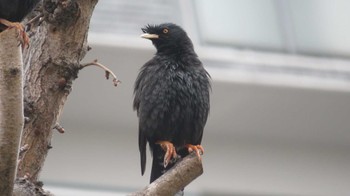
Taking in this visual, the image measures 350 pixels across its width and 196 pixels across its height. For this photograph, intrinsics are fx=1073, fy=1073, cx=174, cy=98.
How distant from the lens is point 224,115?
36.6 feet

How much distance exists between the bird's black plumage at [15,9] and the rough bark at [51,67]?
0.92 ft

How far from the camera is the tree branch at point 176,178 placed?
5.28 metres

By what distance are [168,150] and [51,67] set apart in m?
1.34

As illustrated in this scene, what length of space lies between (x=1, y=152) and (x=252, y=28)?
7.44 m

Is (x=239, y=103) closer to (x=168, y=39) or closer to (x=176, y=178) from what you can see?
(x=168, y=39)

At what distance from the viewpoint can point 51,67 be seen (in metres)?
5.79

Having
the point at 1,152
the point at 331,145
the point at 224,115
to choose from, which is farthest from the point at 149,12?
the point at 1,152

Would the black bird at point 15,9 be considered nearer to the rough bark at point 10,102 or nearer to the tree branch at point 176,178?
the rough bark at point 10,102

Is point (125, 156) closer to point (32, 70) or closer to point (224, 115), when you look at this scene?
point (224, 115)

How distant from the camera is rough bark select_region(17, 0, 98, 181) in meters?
5.70

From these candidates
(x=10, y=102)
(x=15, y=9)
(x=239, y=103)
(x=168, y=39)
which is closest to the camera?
(x=10, y=102)

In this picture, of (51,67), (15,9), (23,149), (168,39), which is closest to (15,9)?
(15,9)

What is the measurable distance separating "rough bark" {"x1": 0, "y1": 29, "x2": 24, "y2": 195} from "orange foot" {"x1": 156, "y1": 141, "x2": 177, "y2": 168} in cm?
180

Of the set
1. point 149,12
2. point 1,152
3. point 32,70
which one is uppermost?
point 149,12
